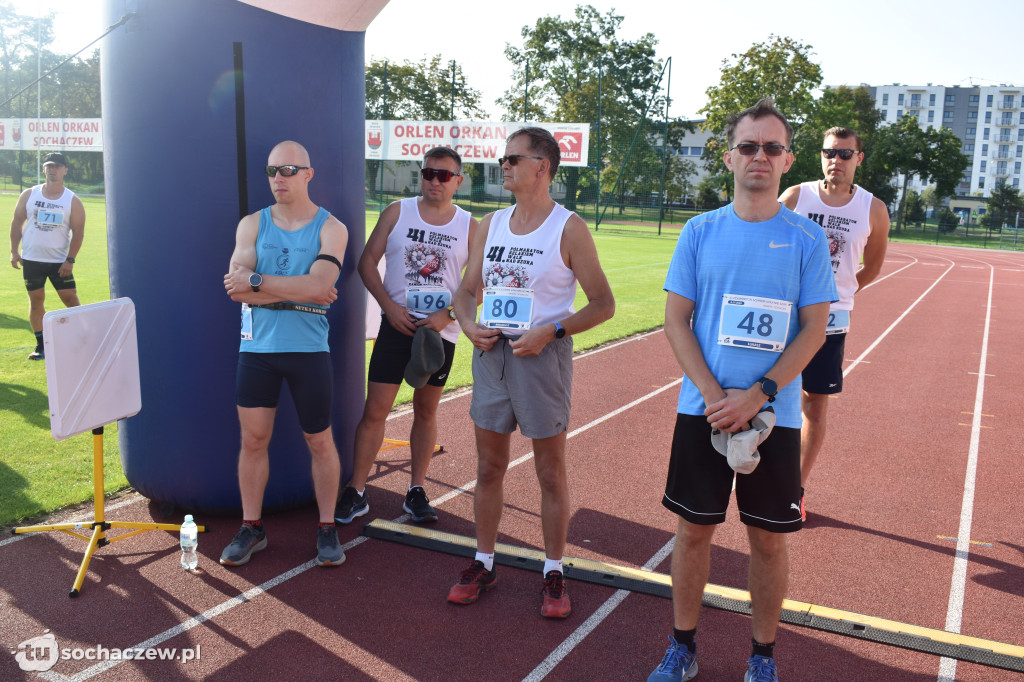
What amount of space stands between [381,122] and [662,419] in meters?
29.9

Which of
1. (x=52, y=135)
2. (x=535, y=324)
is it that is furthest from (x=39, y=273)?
(x=52, y=135)

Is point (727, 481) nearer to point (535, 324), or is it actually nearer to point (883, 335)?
point (535, 324)

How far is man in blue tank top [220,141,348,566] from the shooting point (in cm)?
392

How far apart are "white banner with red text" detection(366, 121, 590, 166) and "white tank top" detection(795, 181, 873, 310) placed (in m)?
29.0

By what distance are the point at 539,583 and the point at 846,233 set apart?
2.58 metres

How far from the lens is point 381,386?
15.2 ft

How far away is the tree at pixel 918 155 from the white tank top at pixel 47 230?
73662 millimetres

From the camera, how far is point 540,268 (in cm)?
355

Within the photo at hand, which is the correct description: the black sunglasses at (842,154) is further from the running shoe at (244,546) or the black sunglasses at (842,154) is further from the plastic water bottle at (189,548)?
the plastic water bottle at (189,548)

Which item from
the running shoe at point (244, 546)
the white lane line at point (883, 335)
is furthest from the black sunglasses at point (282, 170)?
the white lane line at point (883, 335)

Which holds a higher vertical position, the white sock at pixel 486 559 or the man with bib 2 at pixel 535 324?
the man with bib 2 at pixel 535 324

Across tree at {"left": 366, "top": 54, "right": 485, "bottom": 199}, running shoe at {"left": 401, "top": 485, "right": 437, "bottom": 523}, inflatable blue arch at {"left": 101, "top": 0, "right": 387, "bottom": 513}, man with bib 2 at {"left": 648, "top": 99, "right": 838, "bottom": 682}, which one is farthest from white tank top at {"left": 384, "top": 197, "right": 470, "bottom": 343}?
tree at {"left": 366, "top": 54, "right": 485, "bottom": 199}

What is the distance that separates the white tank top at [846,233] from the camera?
4488 mm

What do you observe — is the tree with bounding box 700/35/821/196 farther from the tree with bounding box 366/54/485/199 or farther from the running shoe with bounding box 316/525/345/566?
the running shoe with bounding box 316/525/345/566
